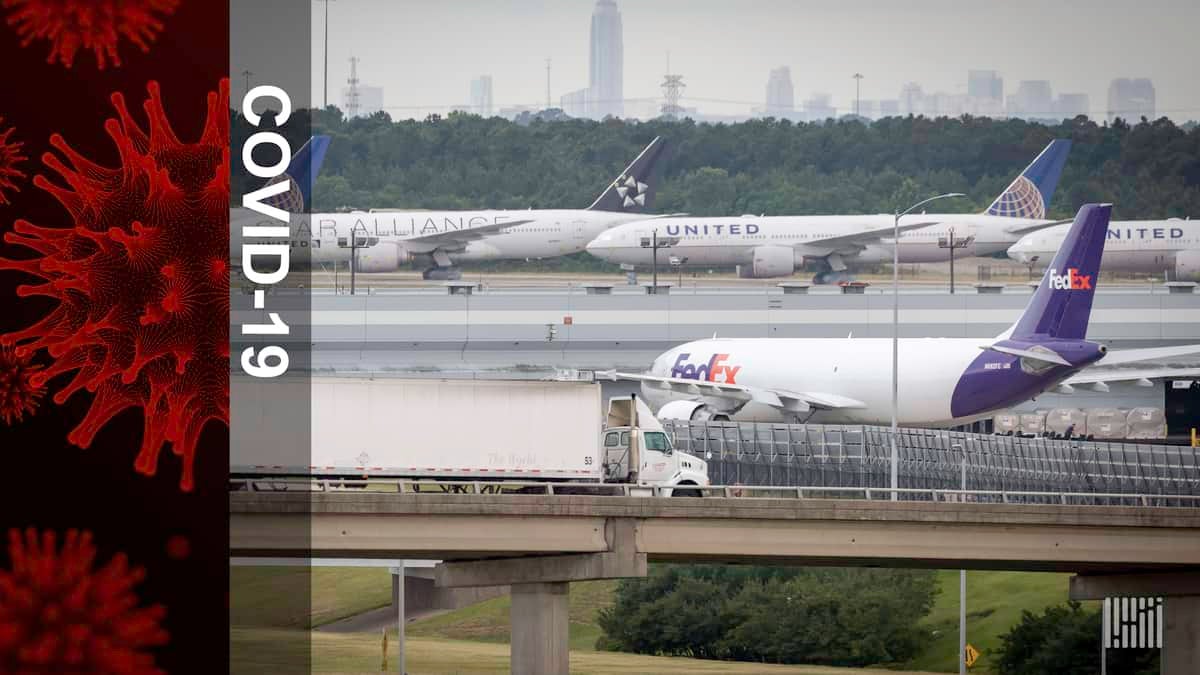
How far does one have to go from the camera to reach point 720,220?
144 metres

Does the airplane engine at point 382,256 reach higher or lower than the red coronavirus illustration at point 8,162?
higher

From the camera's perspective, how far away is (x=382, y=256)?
142125 millimetres

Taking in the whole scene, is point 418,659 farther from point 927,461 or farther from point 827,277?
point 827,277

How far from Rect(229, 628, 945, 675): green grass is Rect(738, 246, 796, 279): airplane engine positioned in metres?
76.8

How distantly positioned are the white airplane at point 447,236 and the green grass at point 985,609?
78.4m

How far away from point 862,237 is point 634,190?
1163 inches

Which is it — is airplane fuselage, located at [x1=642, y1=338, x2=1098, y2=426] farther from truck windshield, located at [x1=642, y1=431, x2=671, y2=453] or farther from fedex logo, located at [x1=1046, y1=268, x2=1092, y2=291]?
truck windshield, located at [x1=642, y1=431, x2=671, y2=453]

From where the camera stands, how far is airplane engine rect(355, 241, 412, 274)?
142m

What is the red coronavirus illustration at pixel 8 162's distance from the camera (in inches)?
1222

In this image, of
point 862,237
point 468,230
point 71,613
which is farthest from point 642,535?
point 468,230

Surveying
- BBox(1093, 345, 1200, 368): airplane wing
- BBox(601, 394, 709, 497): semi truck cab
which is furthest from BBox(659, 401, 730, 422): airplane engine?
BBox(601, 394, 709, 497): semi truck cab

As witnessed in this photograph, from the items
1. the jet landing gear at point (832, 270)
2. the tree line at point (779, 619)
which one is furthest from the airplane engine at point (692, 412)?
the jet landing gear at point (832, 270)

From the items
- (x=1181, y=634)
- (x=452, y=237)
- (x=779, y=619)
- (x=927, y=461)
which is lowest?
(x=779, y=619)

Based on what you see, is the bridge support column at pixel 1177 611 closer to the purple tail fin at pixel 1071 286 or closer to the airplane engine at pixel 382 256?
the purple tail fin at pixel 1071 286
